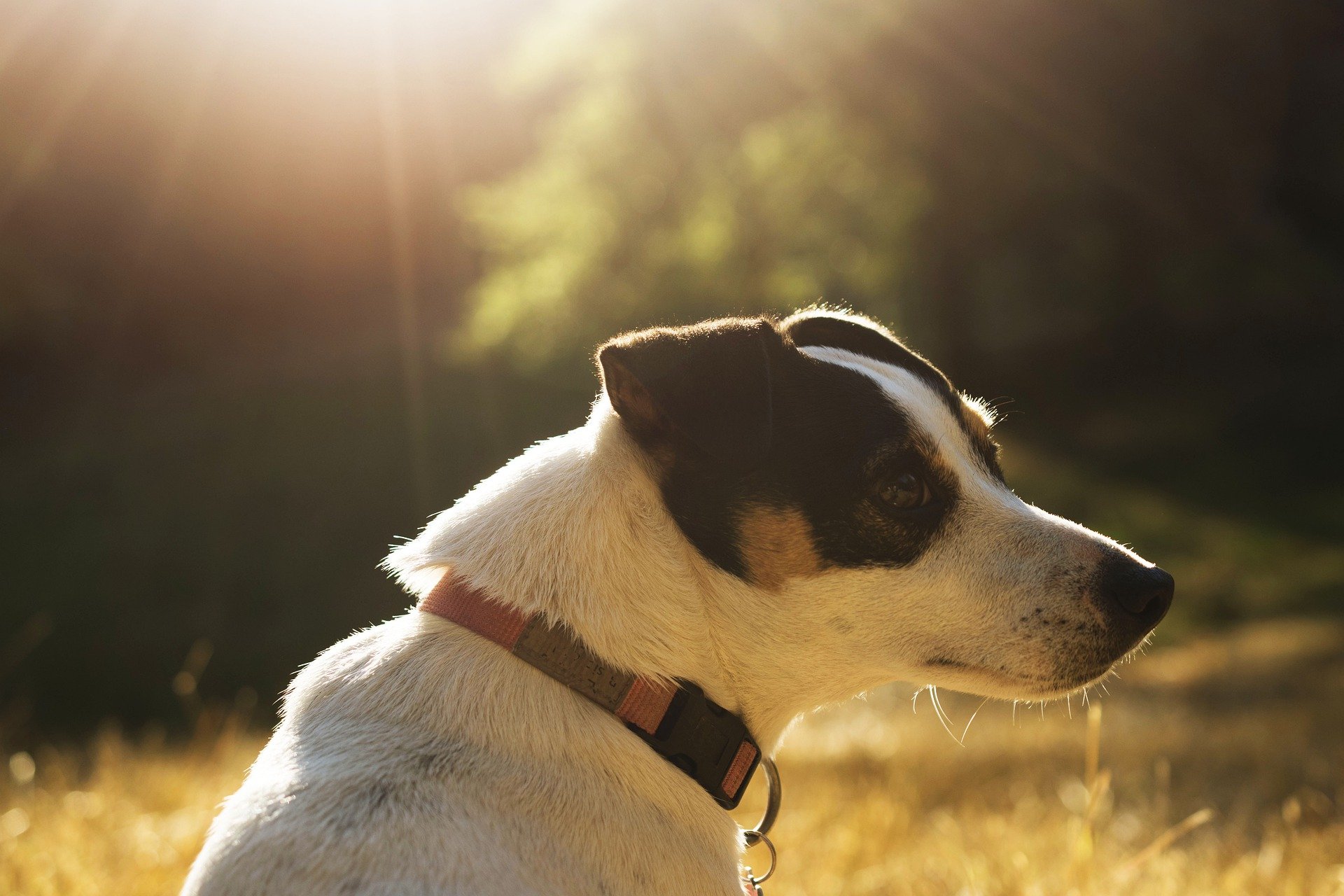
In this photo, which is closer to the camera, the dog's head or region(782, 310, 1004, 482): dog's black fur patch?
the dog's head

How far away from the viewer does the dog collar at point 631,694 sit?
91.5 inches

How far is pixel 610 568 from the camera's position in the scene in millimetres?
2418

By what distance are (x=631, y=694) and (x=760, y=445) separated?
0.63 m

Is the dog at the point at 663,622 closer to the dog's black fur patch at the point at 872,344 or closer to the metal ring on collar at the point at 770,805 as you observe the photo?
the metal ring on collar at the point at 770,805

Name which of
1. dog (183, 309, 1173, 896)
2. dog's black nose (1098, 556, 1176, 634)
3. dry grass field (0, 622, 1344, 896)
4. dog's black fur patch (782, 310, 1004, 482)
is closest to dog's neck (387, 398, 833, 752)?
dog (183, 309, 1173, 896)

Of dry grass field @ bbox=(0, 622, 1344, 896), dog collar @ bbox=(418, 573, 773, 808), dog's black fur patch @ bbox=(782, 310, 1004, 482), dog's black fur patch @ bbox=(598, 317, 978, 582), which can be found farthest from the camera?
dry grass field @ bbox=(0, 622, 1344, 896)

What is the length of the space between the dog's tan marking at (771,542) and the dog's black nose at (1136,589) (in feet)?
2.58

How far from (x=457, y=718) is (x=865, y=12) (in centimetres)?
1396

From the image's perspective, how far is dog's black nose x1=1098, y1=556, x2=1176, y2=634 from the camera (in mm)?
2637

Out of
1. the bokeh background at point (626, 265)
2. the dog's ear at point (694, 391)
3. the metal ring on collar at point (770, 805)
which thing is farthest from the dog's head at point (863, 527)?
the bokeh background at point (626, 265)

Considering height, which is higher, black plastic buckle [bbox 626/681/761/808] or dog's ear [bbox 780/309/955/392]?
dog's ear [bbox 780/309/955/392]

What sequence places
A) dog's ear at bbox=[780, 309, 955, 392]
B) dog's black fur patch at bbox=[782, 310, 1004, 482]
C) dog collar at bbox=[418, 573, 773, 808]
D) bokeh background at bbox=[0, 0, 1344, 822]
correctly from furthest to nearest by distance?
1. bokeh background at bbox=[0, 0, 1344, 822]
2. dog's ear at bbox=[780, 309, 955, 392]
3. dog's black fur patch at bbox=[782, 310, 1004, 482]
4. dog collar at bbox=[418, 573, 773, 808]

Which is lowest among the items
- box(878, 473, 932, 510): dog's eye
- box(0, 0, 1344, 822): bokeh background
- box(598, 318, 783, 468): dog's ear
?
box(0, 0, 1344, 822): bokeh background

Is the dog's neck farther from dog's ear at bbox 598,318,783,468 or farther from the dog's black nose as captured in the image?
the dog's black nose
